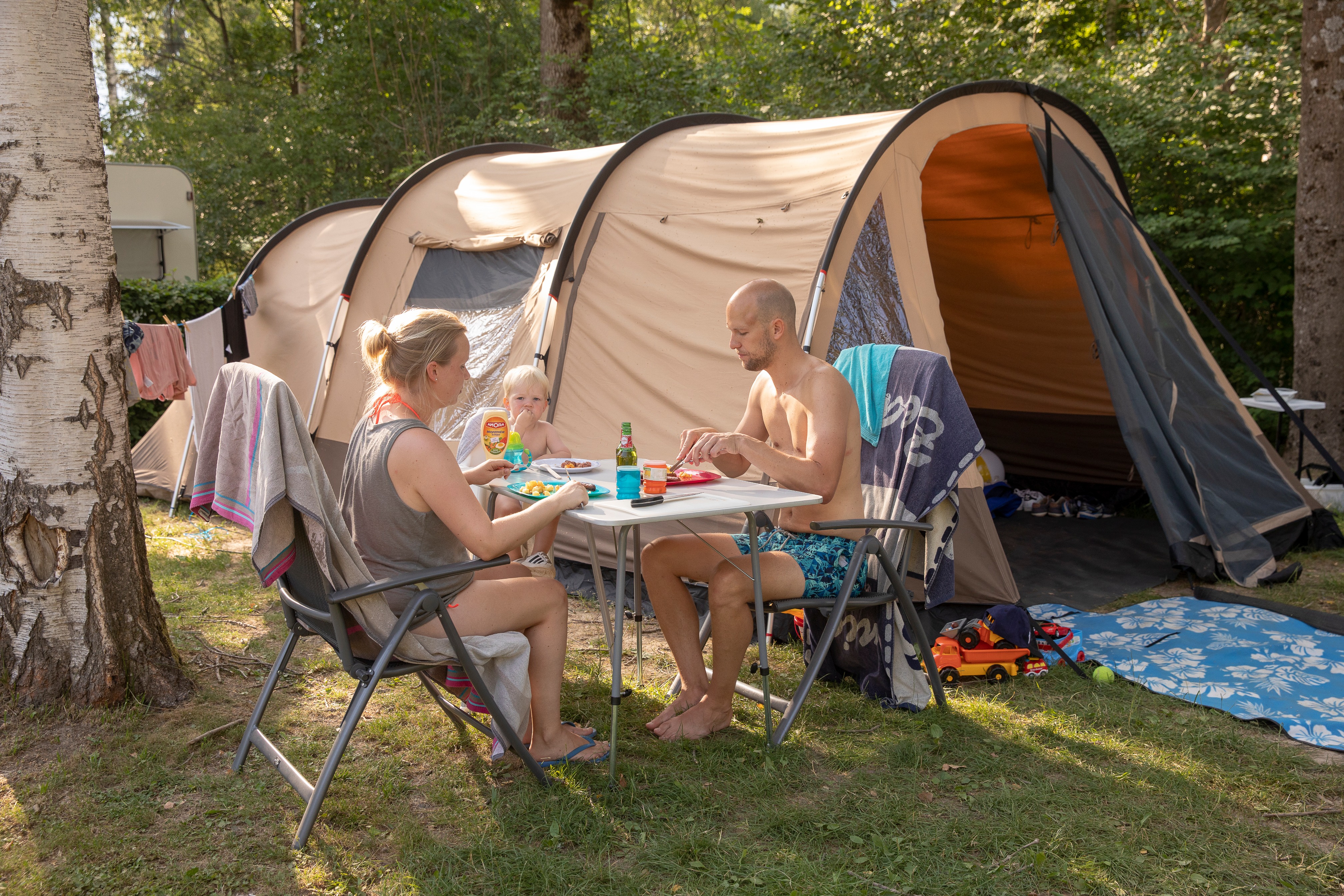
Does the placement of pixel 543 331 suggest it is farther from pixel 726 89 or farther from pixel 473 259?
pixel 726 89

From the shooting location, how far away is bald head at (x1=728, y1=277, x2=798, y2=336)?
9.51 feet

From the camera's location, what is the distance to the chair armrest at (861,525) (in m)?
2.75

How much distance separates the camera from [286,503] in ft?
7.46

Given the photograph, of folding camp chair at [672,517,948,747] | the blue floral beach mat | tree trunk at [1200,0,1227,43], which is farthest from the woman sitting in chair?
tree trunk at [1200,0,1227,43]

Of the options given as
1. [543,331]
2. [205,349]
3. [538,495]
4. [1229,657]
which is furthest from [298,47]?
[1229,657]

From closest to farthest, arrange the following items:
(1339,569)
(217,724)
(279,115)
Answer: (217,724)
(1339,569)
(279,115)

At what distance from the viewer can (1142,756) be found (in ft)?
9.07

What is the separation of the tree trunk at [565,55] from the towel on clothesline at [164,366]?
6475 mm

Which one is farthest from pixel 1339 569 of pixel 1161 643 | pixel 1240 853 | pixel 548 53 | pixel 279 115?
pixel 279 115

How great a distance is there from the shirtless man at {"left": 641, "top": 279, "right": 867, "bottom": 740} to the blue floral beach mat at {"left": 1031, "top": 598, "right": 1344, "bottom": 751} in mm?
1244

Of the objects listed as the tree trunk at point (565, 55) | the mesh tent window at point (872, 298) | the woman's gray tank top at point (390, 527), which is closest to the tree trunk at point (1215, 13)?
the tree trunk at point (565, 55)

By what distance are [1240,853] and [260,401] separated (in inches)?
98.4

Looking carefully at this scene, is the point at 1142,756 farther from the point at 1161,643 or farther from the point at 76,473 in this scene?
the point at 76,473

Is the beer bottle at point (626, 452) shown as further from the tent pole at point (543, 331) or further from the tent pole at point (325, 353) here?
the tent pole at point (325, 353)
